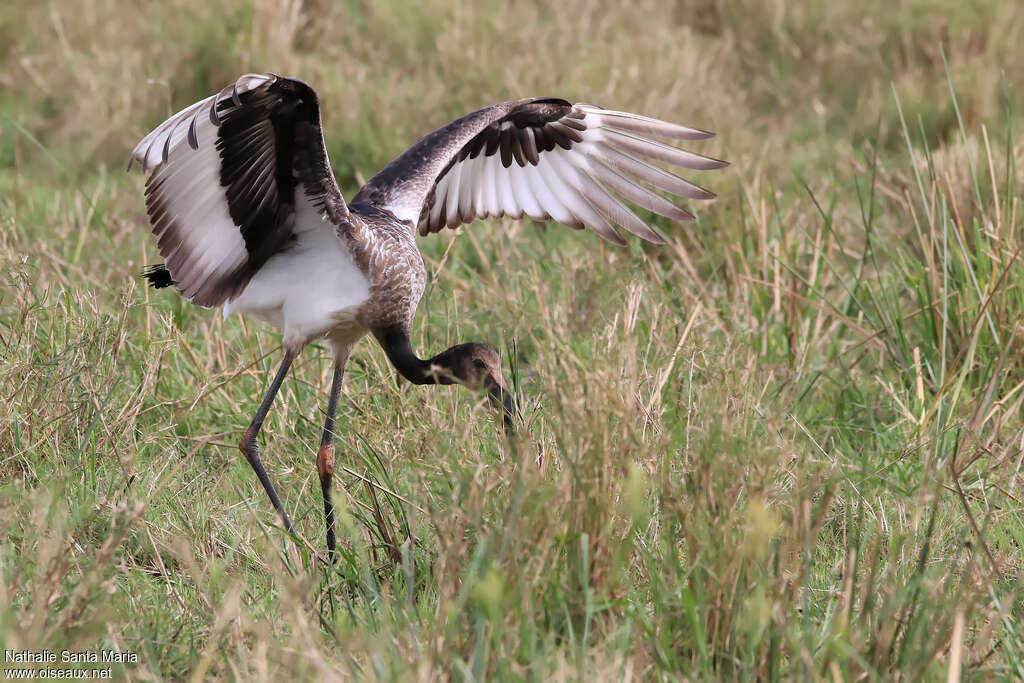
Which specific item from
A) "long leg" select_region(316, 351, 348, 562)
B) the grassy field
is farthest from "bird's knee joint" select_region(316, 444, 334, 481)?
the grassy field

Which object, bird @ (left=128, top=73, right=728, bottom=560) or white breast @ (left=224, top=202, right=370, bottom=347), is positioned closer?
bird @ (left=128, top=73, right=728, bottom=560)

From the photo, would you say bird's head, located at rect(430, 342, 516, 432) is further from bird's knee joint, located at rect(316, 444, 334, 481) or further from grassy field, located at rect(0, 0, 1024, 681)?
bird's knee joint, located at rect(316, 444, 334, 481)

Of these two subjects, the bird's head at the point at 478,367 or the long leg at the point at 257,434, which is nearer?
the bird's head at the point at 478,367

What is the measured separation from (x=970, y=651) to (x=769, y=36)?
5.92 metres

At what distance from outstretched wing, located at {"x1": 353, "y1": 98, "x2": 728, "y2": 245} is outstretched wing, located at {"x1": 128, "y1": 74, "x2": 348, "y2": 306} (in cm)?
55

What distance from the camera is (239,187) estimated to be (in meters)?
3.54

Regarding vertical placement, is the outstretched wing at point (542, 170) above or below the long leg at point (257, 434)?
above

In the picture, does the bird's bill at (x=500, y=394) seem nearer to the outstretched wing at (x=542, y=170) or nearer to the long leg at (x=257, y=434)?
the long leg at (x=257, y=434)

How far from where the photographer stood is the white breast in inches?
148

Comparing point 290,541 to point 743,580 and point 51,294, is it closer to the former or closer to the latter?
point 743,580

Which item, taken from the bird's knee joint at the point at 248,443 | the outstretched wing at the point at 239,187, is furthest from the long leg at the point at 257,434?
the outstretched wing at the point at 239,187

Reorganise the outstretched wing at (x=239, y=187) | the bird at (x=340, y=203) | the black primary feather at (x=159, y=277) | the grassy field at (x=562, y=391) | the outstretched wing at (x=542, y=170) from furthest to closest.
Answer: the outstretched wing at (x=542, y=170) → the black primary feather at (x=159, y=277) → the bird at (x=340, y=203) → the outstretched wing at (x=239, y=187) → the grassy field at (x=562, y=391)

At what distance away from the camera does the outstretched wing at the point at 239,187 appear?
322 cm

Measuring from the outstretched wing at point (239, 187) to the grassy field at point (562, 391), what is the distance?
27cm
